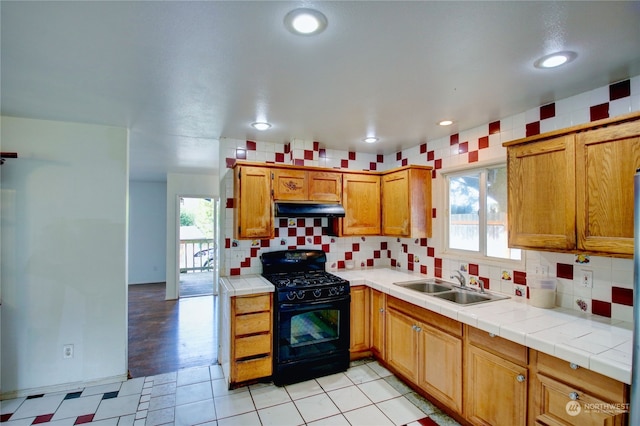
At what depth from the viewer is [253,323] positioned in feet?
9.18

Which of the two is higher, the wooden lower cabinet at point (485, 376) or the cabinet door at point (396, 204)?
the cabinet door at point (396, 204)

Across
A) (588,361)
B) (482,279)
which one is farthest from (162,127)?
(588,361)

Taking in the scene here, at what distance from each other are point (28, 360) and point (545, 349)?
156 inches

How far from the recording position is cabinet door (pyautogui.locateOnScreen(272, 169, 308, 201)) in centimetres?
319

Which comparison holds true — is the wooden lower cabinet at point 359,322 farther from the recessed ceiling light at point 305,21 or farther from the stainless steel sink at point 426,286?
the recessed ceiling light at point 305,21

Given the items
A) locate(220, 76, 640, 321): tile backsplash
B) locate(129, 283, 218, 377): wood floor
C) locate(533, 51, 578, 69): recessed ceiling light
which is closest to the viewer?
locate(533, 51, 578, 69): recessed ceiling light

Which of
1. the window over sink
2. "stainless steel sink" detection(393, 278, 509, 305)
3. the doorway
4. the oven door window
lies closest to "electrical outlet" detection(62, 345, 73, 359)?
the oven door window

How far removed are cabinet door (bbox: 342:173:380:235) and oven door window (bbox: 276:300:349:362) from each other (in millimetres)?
915

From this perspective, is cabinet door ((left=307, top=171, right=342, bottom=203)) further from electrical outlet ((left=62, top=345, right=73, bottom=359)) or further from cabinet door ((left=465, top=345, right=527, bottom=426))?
electrical outlet ((left=62, top=345, right=73, bottom=359))

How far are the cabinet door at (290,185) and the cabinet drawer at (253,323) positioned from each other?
3.84 feet

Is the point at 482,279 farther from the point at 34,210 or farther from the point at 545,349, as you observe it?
the point at 34,210

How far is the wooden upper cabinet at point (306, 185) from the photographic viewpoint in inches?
126

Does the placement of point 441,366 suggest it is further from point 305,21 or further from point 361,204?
point 305,21

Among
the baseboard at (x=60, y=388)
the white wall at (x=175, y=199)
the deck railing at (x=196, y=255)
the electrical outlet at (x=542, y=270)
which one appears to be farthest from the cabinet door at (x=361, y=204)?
the deck railing at (x=196, y=255)
